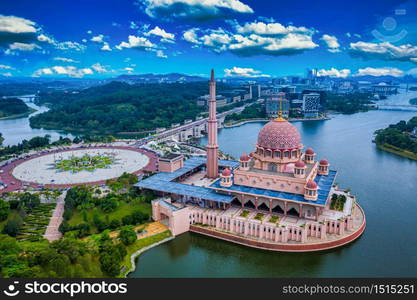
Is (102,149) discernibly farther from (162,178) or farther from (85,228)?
(85,228)

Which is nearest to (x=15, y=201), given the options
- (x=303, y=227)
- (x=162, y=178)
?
(x=162, y=178)

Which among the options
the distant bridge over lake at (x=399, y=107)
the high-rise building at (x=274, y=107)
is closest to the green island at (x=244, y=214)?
the high-rise building at (x=274, y=107)

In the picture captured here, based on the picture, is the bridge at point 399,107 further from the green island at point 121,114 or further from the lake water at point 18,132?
the lake water at point 18,132

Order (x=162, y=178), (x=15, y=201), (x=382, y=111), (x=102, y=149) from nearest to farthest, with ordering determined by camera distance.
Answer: (x=15, y=201) → (x=162, y=178) → (x=102, y=149) → (x=382, y=111)

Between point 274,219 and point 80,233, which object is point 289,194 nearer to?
point 274,219

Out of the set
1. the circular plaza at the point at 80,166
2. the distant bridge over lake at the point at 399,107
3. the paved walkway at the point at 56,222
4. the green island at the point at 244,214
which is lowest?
the paved walkway at the point at 56,222

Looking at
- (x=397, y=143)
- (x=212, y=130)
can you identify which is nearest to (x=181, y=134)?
(x=212, y=130)
